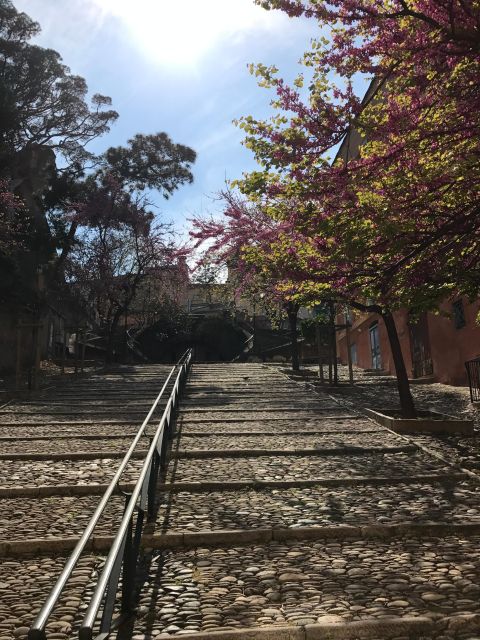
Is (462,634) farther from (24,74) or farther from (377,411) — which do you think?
(24,74)

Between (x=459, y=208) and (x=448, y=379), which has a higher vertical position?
(x=459, y=208)

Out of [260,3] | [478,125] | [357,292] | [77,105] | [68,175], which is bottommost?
[357,292]

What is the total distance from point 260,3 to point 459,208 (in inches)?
136

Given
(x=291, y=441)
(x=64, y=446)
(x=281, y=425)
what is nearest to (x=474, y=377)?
(x=281, y=425)

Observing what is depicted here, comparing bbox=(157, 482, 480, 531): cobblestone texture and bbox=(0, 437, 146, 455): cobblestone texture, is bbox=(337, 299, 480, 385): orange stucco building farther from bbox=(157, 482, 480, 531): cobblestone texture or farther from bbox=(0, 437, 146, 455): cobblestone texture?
bbox=(0, 437, 146, 455): cobblestone texture

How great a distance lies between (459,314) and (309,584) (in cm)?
1254

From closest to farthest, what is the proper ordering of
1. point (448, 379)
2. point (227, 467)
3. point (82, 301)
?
point (227, 467)
point (448, 379)
point (82, 301)

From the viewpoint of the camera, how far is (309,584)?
3.94 meters

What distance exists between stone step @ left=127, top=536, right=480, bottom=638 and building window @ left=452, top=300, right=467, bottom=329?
36.0ft

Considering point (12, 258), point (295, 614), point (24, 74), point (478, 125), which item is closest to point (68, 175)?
point (24, 74)

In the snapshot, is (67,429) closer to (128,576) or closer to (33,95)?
(128,576)

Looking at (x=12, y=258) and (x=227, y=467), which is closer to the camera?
(x=227, y=467)

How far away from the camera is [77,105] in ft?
76.1

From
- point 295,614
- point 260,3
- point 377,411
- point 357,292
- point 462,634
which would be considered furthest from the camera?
point 377,411
